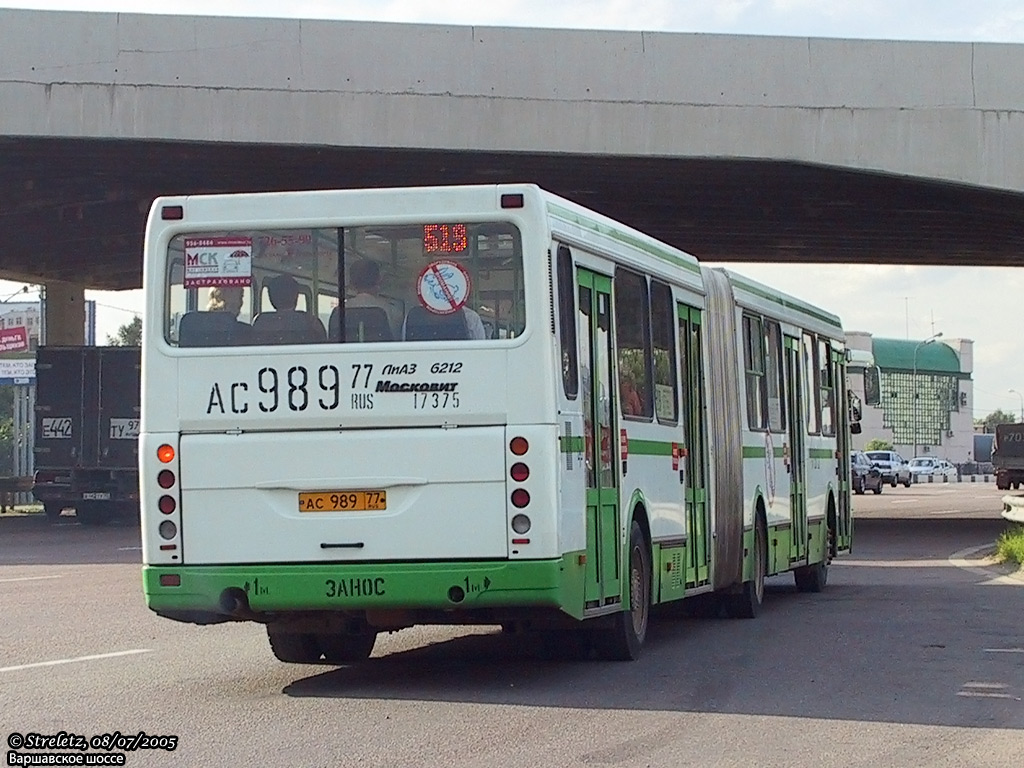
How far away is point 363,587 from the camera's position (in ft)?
34.5

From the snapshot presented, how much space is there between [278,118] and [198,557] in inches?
677

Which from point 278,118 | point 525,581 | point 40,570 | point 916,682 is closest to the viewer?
A: point 525,581

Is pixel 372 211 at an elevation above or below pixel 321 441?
above

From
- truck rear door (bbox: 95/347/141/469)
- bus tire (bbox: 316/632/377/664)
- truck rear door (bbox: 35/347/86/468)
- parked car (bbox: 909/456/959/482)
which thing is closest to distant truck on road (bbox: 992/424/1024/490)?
parked car (bbox: 909/456/959/482)

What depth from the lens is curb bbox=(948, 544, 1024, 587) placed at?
21953mm

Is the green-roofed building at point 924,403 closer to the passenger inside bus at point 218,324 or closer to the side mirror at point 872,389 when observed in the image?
the side mirror at point 872,389

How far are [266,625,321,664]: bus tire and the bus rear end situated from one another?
43.3 inches

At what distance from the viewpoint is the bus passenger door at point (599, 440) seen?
1135 cm

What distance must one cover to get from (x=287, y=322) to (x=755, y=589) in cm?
742

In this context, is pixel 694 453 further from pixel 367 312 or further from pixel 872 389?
pixel 872 389

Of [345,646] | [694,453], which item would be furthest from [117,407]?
[345,646]

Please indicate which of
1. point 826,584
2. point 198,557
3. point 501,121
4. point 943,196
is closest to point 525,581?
point 198,557

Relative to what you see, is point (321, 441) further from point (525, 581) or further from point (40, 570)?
point (40, 570)

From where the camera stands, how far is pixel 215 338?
35.6ft
